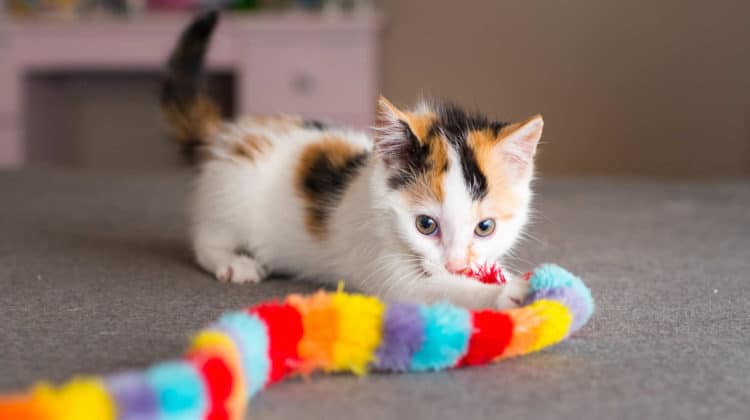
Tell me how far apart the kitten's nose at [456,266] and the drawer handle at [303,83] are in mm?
2768

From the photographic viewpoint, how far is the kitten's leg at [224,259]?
1.61m

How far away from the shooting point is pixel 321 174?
5.38 ft

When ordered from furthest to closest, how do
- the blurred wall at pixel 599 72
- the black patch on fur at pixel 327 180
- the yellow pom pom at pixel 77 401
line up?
1. the blurred wall at pixel 599 72
2. the black patch on fur at pixel 327 180
3. the yellow pom pom at pixel 77 401

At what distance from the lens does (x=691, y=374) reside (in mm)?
1041

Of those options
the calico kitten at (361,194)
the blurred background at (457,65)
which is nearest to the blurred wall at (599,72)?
the blurred background at (457,65)

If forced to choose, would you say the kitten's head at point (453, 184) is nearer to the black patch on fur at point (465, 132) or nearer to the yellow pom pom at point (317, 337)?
the black patch on fur at point (465, 132)

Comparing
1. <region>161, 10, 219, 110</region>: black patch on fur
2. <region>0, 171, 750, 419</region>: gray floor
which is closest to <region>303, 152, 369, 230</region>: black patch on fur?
<region>0, 171, 750, 419</region>: gray floor

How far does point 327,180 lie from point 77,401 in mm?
943

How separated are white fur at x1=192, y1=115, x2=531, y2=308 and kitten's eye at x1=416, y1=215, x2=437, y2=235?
0.03 feet

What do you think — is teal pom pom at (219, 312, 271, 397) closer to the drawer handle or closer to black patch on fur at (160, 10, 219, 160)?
black patch on fur at (160, 10, 219, 160)

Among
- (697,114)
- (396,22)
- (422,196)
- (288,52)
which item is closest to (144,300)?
(422,196)

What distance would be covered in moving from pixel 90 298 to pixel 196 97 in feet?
2.17

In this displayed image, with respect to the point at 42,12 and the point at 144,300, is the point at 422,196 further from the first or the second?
the point at 42,12

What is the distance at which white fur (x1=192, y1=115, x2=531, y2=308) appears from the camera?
125 cm
